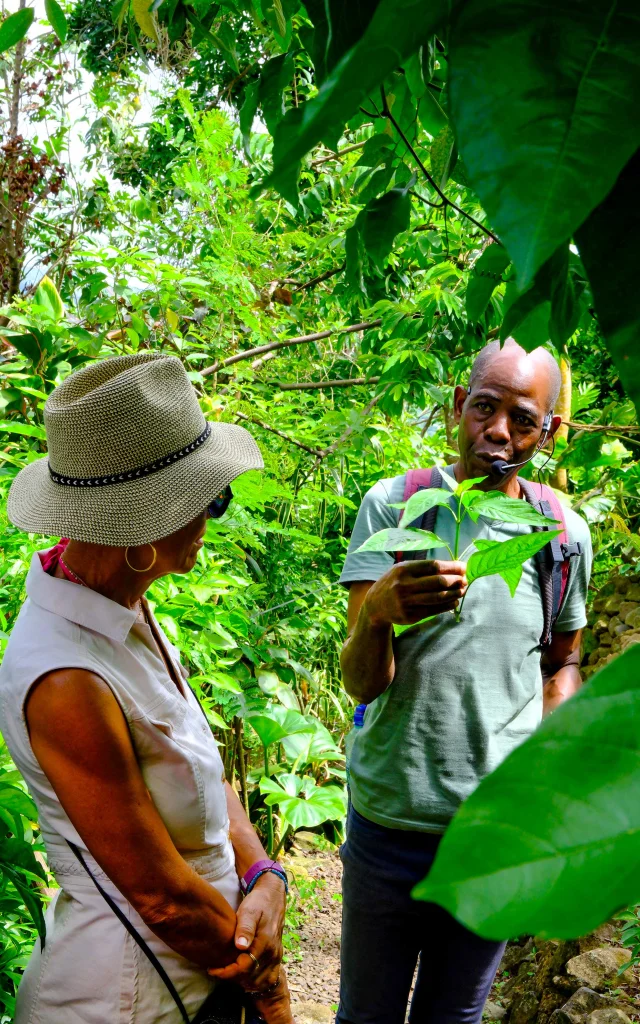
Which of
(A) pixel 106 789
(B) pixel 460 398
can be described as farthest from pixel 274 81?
(B) pixel 460 398

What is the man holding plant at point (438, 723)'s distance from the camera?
173cm

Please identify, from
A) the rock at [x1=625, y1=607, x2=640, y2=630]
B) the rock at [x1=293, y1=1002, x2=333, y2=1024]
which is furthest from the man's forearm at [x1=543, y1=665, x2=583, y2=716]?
the rock at [x1=625, y1=607, x2=640, y2=630]

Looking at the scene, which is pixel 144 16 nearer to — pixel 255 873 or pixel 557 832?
pixel 557 832

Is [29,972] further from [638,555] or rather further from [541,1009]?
[638,555]

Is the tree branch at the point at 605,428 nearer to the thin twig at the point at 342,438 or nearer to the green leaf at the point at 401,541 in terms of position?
the thin twig at the point at 342,438

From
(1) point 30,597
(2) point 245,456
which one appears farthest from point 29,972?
(2) point 245,456

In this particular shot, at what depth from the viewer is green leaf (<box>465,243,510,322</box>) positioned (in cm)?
67

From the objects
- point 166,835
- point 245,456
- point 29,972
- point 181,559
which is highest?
point 245,456

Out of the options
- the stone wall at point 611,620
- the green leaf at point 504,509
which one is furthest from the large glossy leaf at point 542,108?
the stone wall at point 611,620

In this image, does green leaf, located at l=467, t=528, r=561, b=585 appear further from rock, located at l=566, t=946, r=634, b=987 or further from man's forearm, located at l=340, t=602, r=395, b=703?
rock, located at l=566, t=946, r=634, b=987

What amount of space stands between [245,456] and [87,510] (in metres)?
0.34

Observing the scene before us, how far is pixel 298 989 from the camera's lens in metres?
3.53

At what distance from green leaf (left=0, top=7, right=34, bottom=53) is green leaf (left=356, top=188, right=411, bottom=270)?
1.05 ft

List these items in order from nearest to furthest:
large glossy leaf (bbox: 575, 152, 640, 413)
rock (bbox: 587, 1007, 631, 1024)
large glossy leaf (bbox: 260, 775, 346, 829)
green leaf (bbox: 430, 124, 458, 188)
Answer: large glossy leaf (bbox: 575, 152, 640, 413), green leaf (bbox: 430, 124, 458, 188), rock (bbox: 587, 1007, 631, 1024), large glossy leaf (bbox: 260, 775, 346, 829)
